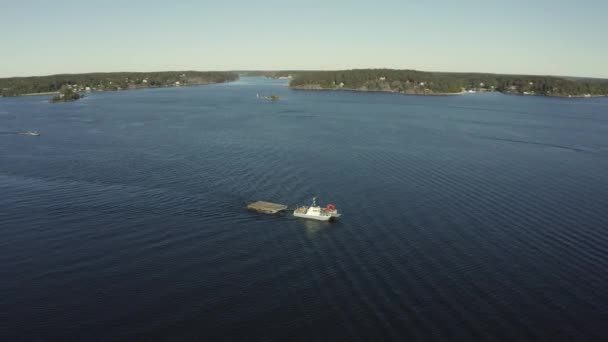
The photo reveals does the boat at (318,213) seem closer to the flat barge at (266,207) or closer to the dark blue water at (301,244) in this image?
the dark blue water at (301,244)

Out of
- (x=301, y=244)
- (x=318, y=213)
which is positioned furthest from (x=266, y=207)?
(x=301, y=244)

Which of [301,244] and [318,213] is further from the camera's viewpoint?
[318,213]

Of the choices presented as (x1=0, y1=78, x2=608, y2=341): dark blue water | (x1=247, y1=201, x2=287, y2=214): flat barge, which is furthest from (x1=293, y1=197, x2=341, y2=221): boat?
(x1=247, y1=201, x2=287, y2=214): flat barge

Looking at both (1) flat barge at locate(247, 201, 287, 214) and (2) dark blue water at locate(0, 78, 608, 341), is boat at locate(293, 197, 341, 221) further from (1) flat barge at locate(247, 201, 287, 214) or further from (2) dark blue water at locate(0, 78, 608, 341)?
(1) flat barge at locate(247, 201, 287, 214)

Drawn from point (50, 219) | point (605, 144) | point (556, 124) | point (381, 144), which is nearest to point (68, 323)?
point (50, 219)

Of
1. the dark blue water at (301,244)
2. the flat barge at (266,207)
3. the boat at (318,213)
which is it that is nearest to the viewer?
the dark blue water at (301,244)

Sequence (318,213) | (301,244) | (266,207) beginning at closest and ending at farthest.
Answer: (301,244), (318,213), (266,207)

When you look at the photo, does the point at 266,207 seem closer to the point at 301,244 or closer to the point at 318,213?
the point at 318,213

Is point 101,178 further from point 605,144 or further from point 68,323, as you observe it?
point 605,144

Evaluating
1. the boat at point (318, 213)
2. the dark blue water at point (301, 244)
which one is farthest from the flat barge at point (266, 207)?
the boat at point (318, 213)
